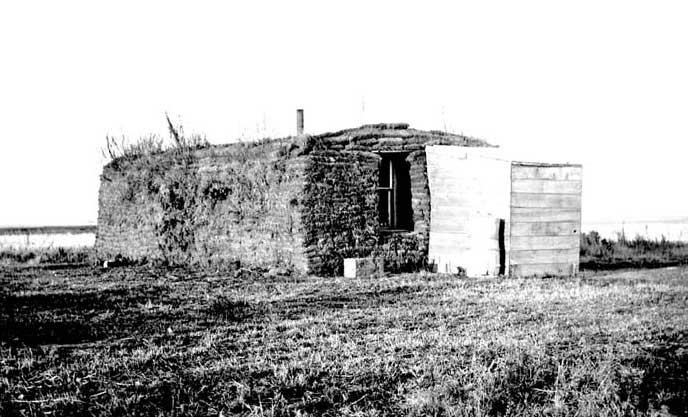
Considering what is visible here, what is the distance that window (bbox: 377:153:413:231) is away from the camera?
57.2 feet

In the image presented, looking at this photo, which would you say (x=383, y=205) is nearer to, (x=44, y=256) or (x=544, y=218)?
(x=544, y=218)

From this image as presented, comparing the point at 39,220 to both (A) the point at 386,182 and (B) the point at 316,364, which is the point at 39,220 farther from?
(B) the point at 316,364

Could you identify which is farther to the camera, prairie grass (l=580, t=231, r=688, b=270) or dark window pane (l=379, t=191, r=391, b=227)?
prairie grass (l=580, t=231, r=688, b=270)

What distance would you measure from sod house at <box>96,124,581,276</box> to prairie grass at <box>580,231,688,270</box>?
3713 mm

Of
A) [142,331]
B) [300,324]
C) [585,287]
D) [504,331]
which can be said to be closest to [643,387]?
[504,331]

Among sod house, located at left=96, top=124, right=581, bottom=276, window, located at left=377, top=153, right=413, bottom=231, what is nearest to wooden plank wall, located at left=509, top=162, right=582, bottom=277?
sod house, located at left=96, top=124, right=581, bottom=276

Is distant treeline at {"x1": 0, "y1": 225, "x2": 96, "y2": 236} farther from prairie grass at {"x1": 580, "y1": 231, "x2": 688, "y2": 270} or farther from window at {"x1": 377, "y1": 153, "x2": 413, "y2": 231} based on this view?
prairie grass at {"x1": 580, "y1": 231, "x2": 688, "y2": 270}

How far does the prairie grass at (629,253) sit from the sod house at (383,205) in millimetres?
3713

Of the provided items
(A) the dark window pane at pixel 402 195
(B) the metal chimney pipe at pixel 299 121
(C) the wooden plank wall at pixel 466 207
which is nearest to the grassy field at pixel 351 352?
(C) the wooden plank wall at pixel 466 207

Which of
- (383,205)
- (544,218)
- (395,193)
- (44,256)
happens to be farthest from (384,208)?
(44,256)

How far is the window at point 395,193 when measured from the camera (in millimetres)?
17438

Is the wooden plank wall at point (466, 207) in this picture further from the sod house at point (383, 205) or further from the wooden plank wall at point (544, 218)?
the wooden plank wall at point (544, 218)

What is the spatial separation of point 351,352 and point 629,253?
1710 cm

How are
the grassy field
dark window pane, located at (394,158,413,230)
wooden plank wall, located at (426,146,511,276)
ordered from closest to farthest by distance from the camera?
the grassy field, wooden plank wall, located at (426,146,511,276), dark window pane, located at (394,158,413,230)
